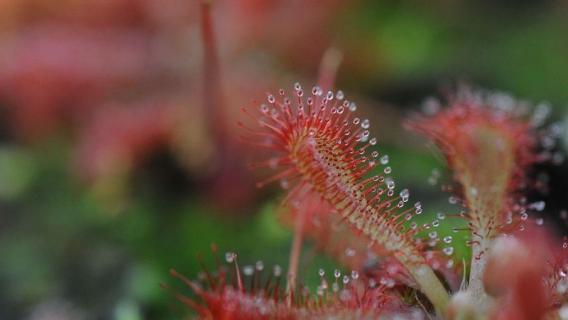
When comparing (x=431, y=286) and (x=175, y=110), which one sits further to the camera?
(x=175, y=110)

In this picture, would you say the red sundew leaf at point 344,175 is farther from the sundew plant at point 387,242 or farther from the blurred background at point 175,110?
the blurred background at point 175,110

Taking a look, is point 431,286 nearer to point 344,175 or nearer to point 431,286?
point 431,286

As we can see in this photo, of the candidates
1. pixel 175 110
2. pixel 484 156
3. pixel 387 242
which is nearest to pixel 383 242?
pixel 387 242

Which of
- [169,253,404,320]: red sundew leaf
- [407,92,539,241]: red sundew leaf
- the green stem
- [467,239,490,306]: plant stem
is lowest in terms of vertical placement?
[169,253,404,320]: red sundew leaf

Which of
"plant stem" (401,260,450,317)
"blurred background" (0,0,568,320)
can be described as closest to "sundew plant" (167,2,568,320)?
"plant stem" (401,260,450,317)

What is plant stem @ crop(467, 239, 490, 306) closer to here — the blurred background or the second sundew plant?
the second sundew plant

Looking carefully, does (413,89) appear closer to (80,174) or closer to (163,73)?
(163,73)

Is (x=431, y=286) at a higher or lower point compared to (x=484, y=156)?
lower

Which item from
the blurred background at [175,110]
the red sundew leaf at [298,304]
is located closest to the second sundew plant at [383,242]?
the red sundew leaf at [298,304]
